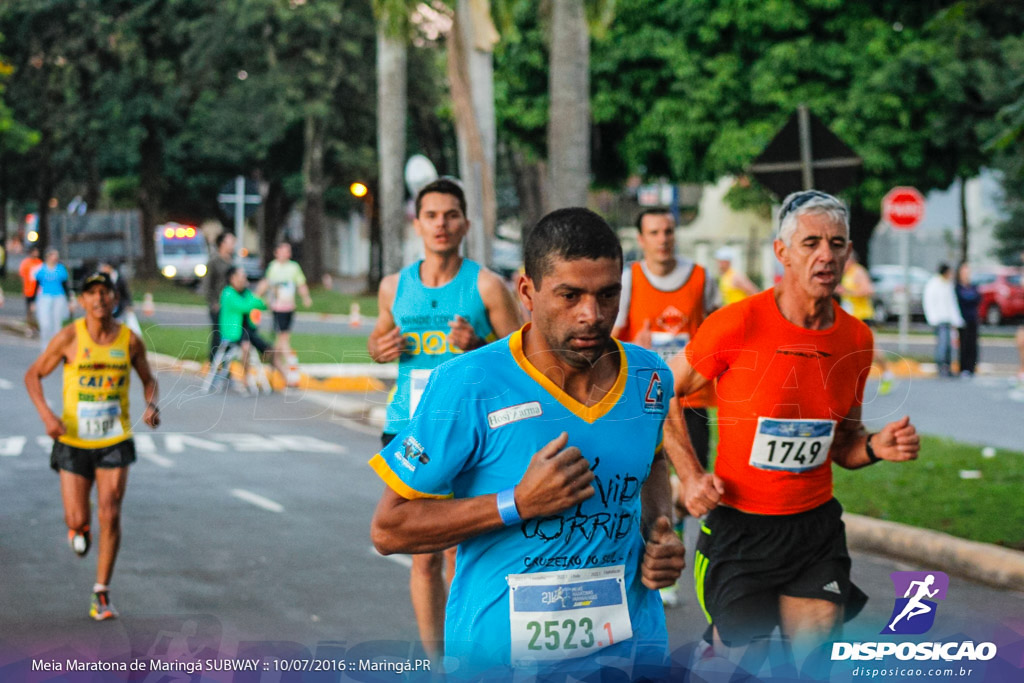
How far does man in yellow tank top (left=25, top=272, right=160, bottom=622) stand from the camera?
641cm

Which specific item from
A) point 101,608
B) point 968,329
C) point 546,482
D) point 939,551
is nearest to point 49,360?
point 101,608

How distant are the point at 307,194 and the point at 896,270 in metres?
18.7

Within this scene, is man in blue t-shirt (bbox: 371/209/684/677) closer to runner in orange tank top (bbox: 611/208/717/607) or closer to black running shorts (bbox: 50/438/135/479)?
runner in orange tank top (bbox: 611/208/717/607)

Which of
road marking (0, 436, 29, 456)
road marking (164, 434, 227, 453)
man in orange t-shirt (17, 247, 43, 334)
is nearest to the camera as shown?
road marking (0, 436, 29, 456)

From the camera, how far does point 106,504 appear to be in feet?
20.9

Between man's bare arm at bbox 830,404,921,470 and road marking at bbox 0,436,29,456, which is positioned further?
road marking at bbox 0,436,29,456

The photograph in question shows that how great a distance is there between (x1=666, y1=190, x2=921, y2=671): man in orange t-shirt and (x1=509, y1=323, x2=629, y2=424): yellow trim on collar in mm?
1309

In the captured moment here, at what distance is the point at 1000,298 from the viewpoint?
34.1m

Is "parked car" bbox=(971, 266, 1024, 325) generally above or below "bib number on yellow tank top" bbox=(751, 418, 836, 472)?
below

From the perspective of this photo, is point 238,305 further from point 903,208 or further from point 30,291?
point 903,208

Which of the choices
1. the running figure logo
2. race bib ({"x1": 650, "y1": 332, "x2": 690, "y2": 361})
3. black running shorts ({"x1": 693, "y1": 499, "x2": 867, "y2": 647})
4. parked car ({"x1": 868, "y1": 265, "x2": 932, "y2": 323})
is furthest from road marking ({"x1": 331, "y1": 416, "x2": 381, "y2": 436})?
parked car ({"x1": 868, "y1": 265, "x2": 932, "y2": 323})

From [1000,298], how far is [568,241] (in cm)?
3394

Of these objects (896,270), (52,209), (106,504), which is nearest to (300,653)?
(106,504)

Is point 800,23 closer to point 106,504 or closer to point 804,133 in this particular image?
point 804,133
